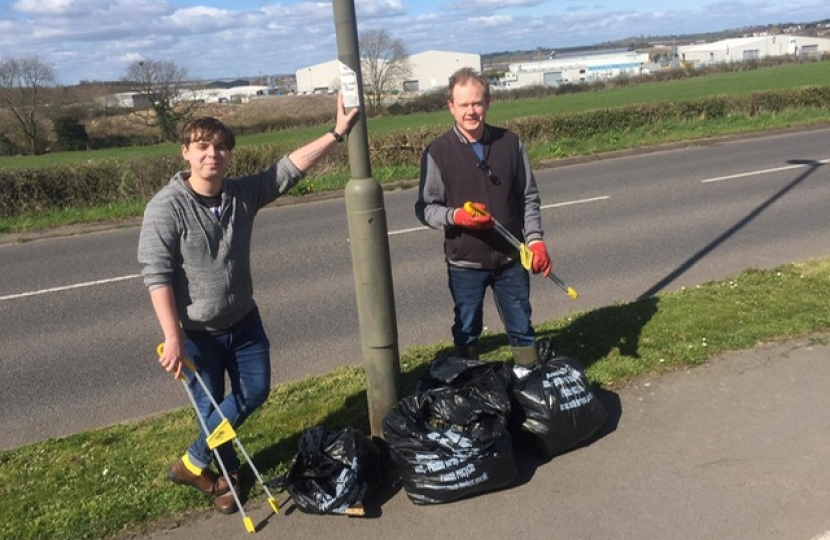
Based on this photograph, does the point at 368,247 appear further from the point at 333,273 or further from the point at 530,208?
the point at 333,273

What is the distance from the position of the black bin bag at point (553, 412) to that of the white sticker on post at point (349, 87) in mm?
1576

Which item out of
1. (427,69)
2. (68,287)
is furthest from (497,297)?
(427,69)

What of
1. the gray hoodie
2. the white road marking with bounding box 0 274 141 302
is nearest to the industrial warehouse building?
the white road marking with bounding box 0 274 141 302

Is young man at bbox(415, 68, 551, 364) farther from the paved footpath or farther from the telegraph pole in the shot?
the paved footpath

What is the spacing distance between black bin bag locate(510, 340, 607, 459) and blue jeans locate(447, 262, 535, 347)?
0.52 metres

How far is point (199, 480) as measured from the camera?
357 cm

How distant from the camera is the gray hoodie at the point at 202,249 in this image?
10.4 feet

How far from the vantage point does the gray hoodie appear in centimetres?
318

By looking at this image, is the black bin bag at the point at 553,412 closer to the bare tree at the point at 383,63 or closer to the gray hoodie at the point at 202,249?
the gray hoodie at the point at 202,249

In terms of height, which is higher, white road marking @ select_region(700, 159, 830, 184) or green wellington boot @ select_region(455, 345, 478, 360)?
green wellington boot @ select_region(455, 345, 478, 360)

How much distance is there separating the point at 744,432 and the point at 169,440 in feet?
10.0

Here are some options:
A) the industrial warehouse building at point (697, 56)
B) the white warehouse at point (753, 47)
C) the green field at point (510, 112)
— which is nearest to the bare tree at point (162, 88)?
the green field at point (510, 112)

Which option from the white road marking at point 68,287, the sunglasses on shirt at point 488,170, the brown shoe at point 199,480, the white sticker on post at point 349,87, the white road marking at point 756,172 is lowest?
the white road marking at point 68,287

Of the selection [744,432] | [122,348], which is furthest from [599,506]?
[122,348]
